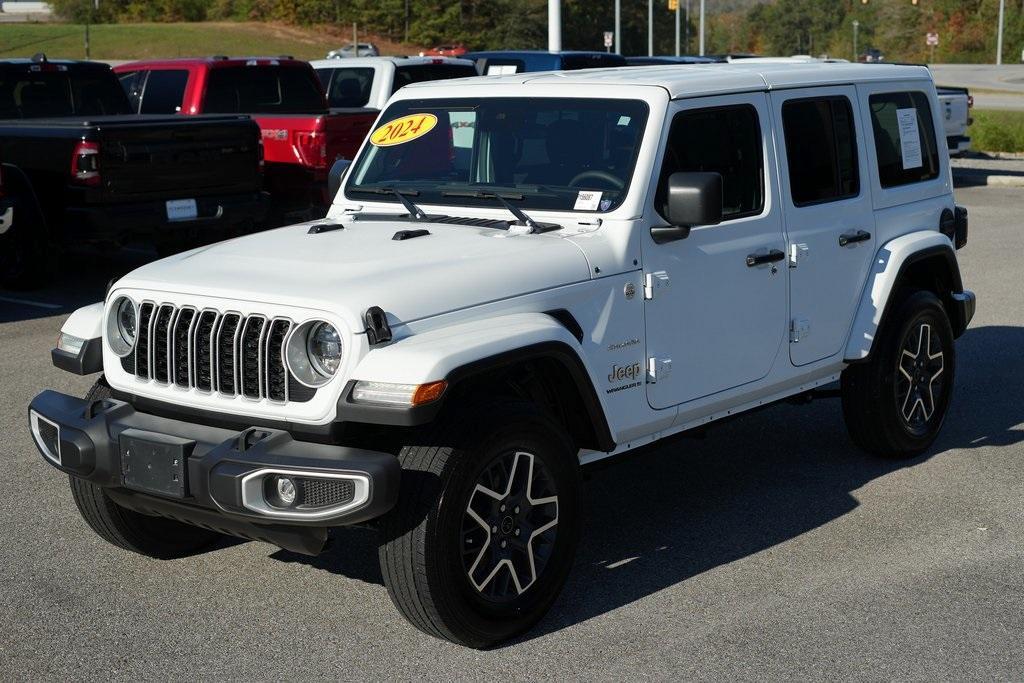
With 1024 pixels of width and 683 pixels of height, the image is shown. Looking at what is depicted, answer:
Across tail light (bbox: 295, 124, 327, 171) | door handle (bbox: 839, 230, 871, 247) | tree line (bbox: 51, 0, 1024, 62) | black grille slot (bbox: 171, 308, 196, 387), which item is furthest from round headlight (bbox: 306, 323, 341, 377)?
tree line (bbox: 51, 0, 1024, 62)

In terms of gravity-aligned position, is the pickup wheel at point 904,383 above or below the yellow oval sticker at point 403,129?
below

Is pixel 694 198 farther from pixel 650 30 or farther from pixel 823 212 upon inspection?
pixel 650 30

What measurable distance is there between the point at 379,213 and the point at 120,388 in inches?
55.7

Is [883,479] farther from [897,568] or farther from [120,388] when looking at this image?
[120,388]

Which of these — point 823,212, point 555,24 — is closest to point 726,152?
point 823,212

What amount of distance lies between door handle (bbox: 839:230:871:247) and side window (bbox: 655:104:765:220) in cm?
61

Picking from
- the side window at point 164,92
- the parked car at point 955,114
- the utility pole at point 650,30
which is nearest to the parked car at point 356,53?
the side window at point 164,92

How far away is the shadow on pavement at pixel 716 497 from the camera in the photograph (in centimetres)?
524

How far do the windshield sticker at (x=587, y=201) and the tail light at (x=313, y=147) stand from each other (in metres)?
8.12

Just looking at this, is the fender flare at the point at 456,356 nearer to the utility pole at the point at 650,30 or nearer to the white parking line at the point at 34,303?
the white parking line at the point at 34,303

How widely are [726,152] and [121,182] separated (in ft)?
22.4

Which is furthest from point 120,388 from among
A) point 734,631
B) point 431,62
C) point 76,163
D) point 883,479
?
point 431,62

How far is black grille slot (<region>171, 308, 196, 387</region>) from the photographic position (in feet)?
15.1

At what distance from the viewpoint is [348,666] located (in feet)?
14.5
